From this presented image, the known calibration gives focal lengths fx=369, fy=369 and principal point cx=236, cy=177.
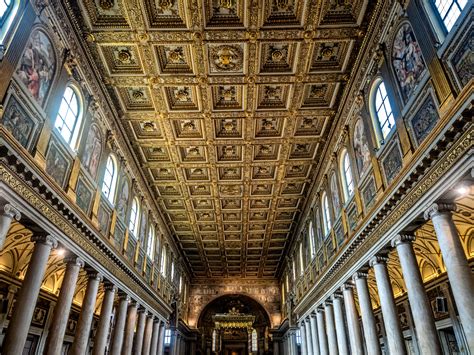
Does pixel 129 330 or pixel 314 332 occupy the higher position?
pixel 314 332

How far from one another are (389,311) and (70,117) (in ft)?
37.3

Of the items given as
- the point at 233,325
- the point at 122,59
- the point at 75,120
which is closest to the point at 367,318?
the point at 75,120

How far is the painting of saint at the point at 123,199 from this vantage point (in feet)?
52.7

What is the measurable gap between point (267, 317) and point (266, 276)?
3906mm

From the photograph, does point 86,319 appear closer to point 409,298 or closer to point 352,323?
point 352,323

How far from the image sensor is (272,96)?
14.7 m

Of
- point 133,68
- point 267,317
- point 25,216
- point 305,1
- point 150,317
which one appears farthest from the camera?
point 267,317

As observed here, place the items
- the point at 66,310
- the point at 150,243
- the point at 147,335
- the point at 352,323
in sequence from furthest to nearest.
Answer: the point at 150,243
the point at 147,335
the point at 352,323
the point at 66,310

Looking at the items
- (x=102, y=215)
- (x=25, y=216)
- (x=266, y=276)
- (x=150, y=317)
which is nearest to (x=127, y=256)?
(x=102, y=215)

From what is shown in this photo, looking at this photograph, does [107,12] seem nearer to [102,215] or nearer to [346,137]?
[102,215]

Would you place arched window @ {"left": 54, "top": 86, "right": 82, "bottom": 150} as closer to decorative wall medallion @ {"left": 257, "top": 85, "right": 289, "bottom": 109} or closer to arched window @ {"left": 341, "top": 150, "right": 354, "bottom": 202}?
decorative wall medallion @ {"left": 257, "top": 85, "right": 289, "bottom": 109}

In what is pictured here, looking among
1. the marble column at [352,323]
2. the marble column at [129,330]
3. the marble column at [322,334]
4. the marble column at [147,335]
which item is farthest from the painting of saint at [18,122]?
the marble column at [322,334]

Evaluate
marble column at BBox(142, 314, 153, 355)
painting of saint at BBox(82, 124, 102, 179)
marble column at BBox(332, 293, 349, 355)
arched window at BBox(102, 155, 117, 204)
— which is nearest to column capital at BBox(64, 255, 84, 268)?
painting of saint at BBox(82, 124, 102, 179)

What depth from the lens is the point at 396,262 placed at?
16609mm
